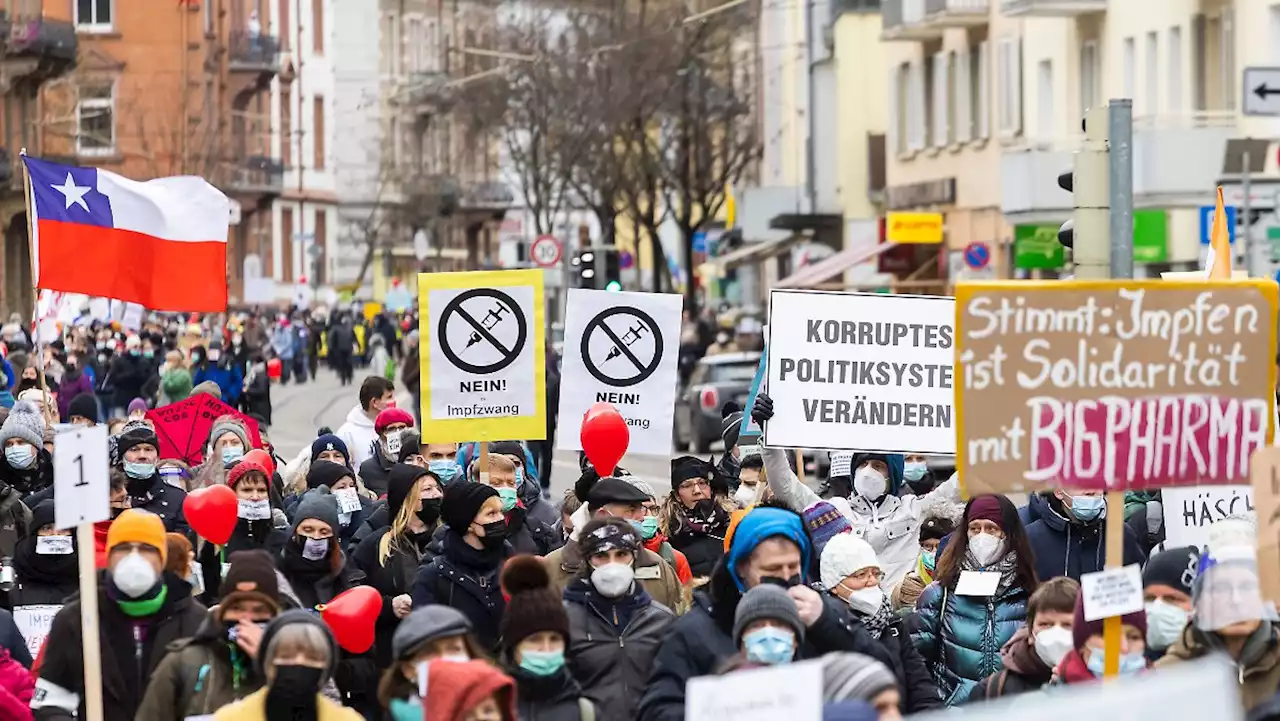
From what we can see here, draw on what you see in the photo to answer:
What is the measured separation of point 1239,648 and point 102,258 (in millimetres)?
9933

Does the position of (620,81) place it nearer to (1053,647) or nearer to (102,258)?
(102,258)

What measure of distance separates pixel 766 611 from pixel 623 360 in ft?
21.7

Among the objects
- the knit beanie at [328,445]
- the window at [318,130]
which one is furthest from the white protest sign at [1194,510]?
the window at [318,130]

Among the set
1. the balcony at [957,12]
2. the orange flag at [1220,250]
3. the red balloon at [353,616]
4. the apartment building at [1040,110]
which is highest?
the balcony at [957,12]

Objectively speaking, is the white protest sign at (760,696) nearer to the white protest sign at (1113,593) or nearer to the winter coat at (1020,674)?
the white protest sign at (1113,593)

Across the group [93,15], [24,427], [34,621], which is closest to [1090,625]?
[34,621]

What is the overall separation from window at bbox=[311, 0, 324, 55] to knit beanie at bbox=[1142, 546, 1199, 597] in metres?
91.1

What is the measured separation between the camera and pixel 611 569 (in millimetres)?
9492

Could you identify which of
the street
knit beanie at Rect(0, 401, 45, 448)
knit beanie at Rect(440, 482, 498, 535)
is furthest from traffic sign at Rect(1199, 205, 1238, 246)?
knit beanie at Rect(440, 482, 498, 535)

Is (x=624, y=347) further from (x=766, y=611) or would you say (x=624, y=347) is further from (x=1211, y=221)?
(x=1211, y=221)

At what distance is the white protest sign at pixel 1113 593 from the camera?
8.20m

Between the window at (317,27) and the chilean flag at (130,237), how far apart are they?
270 ft

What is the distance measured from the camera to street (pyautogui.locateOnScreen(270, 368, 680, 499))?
108 feet

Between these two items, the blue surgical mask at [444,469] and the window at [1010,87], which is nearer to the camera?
the blue surgical mask at [444,469]
